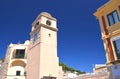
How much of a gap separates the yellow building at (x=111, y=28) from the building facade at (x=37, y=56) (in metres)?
15.6

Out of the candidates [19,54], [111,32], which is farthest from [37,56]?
[111,32]

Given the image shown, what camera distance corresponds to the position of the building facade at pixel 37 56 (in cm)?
3289

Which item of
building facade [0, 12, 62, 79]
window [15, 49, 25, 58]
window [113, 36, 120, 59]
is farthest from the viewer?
window [15, 49, 25, 58]

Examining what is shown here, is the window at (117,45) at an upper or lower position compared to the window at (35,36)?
lower

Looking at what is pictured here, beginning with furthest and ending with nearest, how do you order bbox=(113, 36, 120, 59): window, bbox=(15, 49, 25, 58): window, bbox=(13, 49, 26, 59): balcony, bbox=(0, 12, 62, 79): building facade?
bbox=(15, 49, 25, 58): window < bbox=(13, 49, 26, 59): balcony < bbox=(0, 12, 62, 79): building facade < bbox=(113, 36, 120, 59): window

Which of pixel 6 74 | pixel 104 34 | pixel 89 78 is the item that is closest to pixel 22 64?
pixel 6 74

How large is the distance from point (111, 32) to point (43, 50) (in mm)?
17827

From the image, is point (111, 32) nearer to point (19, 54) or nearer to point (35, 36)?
point (35, 36)

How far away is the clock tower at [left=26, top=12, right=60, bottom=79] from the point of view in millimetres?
32400

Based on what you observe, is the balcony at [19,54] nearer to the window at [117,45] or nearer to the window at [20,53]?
the window at [20,53]

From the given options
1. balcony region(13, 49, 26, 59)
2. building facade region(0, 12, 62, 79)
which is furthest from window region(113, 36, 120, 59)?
balcony region(13, 49, 26, 59)

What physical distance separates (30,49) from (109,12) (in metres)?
23.5

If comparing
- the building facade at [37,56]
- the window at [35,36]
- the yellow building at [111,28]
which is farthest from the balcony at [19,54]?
the yellow building at [111,28]

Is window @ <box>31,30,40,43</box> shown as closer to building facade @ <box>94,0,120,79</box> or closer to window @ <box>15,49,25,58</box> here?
window @ <box>15,49,25,58</box>
